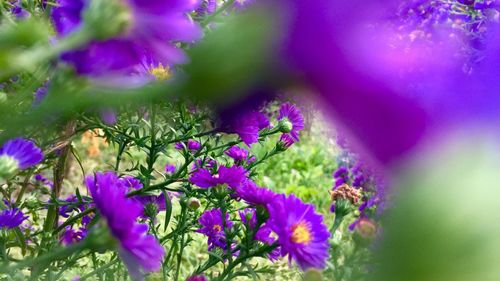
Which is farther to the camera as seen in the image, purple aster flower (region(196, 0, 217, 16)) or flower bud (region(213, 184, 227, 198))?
purple aster flower (region(196, 0, 217, 16))

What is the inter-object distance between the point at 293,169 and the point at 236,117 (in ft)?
10.9

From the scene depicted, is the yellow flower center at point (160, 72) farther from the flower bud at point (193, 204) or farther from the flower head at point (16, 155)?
the flower bud at point (193, 204)

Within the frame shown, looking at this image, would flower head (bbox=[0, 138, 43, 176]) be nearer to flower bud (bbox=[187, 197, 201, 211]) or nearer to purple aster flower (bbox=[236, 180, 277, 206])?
purple aster flower (bbox=[236, 180, 277, 206])

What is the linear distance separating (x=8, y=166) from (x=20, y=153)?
5cm

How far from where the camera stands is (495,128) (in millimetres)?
173

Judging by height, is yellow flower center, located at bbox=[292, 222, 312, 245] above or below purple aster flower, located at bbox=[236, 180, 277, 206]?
below

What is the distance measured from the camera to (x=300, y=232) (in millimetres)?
530

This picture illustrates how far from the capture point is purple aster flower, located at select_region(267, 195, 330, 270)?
51 centimetres

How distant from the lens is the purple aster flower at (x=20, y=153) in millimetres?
518

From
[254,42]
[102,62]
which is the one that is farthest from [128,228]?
[254,42]

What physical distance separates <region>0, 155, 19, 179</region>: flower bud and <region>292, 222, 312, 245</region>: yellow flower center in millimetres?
231

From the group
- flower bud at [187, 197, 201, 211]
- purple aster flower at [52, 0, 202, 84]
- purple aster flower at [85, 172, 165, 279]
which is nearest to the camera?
purple aster flower at [52, 0, 202, 84]

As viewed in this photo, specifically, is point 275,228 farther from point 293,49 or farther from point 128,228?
point 293,49

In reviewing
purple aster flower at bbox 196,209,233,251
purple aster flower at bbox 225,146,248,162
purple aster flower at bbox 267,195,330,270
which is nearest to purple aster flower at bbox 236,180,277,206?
purple aster flower at bbox 267,195,330,270
